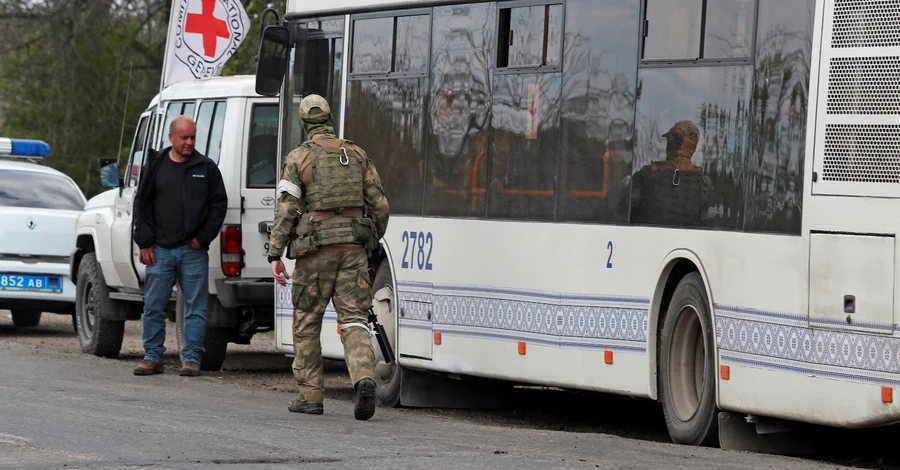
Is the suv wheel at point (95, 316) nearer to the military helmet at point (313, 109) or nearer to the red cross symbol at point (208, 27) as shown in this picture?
the red cross symbol at point (208, 27)

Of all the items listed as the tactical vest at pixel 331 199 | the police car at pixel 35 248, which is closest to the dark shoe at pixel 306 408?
the tactical vest at pixel 331 199

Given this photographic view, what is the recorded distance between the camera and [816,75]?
8.34 meters

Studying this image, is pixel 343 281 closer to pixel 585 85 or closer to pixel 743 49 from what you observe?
pixel 585 85

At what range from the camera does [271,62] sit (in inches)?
504

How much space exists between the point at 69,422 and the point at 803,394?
3909 mm

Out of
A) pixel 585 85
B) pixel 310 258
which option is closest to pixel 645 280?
pixel 585 85

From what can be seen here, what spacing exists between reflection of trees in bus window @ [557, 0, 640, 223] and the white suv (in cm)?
397

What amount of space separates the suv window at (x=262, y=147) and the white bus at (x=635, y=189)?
0.99 m

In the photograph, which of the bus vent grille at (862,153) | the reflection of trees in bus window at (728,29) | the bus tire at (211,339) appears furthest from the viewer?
the bus tire at (211,339)

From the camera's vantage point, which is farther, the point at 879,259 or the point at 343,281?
the point at 343,281

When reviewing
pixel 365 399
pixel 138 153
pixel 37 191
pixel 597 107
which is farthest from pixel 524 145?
pixel 37 191

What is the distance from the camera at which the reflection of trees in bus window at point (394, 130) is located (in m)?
11.5

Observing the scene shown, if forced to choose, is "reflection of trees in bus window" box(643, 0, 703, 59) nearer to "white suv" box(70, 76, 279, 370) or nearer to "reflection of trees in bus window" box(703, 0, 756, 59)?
"reflection of trees in bus window" box(703, 0, 756, 59)

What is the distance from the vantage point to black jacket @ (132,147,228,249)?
1328 cm
